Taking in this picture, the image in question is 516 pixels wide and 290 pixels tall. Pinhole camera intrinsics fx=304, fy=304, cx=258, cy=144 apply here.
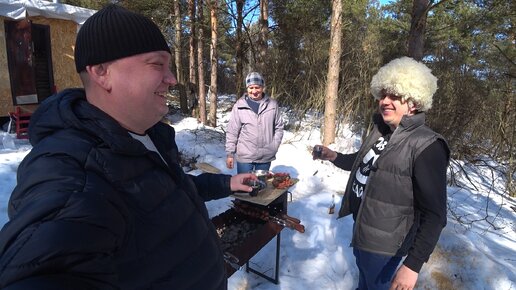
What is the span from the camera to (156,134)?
128 cm

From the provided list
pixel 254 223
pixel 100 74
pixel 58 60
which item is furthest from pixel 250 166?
pixel 58 60

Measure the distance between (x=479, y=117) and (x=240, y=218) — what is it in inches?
252

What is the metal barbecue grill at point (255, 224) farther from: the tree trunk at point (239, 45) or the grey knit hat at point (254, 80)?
the tree trunk at point (239, 45)

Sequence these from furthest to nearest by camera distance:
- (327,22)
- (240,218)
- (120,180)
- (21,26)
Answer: (327,22) < (21,26) < (240,218) < (120,180)

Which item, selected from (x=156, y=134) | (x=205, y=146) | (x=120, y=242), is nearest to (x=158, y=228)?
(x=120, y=242)

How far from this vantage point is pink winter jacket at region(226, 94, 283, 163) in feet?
12.2

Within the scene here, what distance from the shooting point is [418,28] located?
425 cm

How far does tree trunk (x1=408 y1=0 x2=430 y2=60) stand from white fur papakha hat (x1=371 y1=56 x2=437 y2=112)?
271cm

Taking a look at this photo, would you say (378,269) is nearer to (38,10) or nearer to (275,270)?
(275,270)

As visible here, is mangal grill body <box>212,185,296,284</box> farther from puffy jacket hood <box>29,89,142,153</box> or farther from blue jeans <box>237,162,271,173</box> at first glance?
puffy jacket hood <box>29,89,142,153</box>

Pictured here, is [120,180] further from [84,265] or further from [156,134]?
[156,134]

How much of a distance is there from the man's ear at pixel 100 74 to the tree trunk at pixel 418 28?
439cm

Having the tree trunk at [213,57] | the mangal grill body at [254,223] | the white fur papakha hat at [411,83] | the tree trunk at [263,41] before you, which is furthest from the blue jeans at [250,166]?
the tree trunk at [213,57]

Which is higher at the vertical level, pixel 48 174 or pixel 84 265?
pixel 48 174
